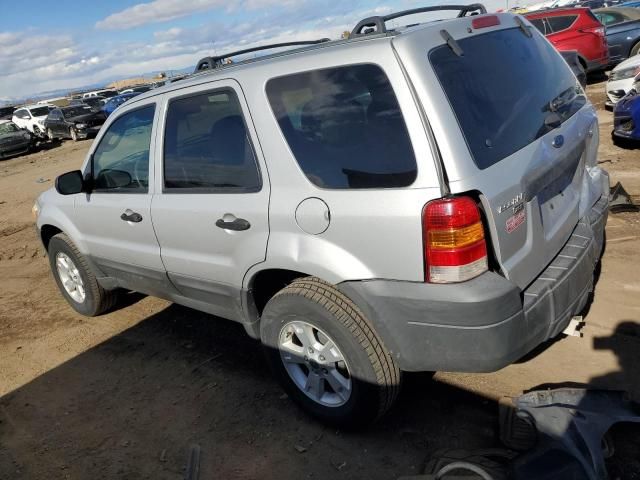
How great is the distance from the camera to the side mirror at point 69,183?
3.97 metres

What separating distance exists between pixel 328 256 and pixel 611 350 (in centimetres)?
192

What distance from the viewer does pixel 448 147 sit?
7.26 feet

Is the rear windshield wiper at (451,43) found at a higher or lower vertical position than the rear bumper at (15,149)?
higher

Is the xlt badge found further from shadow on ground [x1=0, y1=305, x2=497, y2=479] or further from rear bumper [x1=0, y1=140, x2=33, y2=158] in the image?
rear bumper [x1=0, y1=140, x2=33, y2=158]

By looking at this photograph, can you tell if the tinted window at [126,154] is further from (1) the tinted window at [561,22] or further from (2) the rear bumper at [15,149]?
(2) the rear bumper at [15,149]

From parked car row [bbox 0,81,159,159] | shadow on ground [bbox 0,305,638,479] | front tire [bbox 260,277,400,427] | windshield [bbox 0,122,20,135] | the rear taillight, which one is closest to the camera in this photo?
the rear taillight

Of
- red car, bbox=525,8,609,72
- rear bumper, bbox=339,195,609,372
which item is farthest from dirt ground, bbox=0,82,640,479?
red car, bbox=525,8,609,72

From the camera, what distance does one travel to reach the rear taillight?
221 centimetres

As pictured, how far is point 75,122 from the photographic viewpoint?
74.9 ft

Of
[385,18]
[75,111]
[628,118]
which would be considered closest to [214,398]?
[385,18]

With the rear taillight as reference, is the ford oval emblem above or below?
above

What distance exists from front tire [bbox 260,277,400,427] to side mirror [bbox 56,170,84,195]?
2.00 metres

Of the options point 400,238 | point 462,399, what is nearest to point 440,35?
point 400,238

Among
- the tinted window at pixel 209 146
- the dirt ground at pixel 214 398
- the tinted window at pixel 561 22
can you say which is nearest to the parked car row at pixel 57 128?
the tinted window at pixel 561 22
